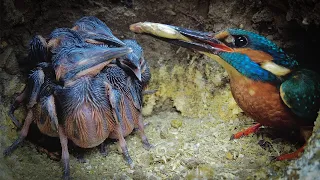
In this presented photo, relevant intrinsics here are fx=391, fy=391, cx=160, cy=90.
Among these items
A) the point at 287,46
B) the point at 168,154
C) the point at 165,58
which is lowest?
the point at 168,154

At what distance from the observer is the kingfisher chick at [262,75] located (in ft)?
6.96

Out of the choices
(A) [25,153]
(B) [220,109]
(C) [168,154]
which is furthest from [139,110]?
(A) [25,153]

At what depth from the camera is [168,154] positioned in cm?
244

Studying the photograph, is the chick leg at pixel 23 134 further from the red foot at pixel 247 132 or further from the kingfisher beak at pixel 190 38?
the red foot at pixel 247 132

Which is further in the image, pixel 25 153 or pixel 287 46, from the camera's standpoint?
pixel 287 46

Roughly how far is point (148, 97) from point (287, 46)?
106 cm

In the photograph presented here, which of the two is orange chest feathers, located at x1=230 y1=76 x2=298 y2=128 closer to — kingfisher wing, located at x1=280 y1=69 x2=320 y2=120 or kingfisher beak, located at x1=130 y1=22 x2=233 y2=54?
kingfisher wing, located at x1=280 y1=69 x2=320 y2=120

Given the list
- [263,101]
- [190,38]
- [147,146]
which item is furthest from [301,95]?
[147,146]

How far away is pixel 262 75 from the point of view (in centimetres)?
214

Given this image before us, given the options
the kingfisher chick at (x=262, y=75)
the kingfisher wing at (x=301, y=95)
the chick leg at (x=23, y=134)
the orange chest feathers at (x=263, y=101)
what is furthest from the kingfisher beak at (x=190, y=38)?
the chick leg at (x=23, y=134)

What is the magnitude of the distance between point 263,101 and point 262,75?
0.15 m

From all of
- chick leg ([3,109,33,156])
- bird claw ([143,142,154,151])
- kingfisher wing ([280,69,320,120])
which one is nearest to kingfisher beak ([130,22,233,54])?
kingfisher wing ([280,69,320,120])

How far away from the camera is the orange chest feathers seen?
2154 mm

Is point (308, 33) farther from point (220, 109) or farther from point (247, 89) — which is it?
point (220, 109)
